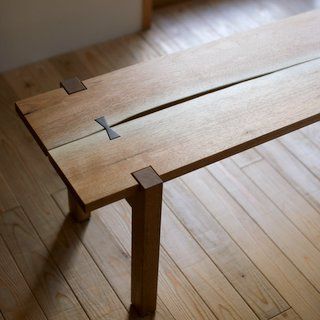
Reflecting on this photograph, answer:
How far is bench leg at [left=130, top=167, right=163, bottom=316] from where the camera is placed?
46.2 inches

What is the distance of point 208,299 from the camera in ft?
5.17

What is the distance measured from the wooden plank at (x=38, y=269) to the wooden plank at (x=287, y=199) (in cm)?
76

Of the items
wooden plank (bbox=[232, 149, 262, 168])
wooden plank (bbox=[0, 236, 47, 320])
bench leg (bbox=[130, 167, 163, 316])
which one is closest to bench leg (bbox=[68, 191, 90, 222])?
wooden plank (bbox=[0, 236, 47, 320])

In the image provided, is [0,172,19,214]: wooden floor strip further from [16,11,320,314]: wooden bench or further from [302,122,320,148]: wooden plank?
[302,122,320,148]: wooden plank

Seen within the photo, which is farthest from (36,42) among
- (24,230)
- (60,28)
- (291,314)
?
(291,314)

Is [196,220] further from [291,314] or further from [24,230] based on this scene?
[24,230]

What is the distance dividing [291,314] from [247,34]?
2.80 ft

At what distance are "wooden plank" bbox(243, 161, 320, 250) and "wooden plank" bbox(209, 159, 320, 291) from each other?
0.02 metres

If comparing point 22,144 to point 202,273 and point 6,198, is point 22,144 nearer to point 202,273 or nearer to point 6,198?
point 6,198

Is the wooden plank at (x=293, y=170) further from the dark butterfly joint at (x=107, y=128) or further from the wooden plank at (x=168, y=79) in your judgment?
the dark butterfly joint at (x=107, y=128)

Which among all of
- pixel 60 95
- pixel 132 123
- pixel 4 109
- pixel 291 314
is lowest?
pixel 291 314

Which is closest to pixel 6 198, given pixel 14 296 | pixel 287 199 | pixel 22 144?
pixel 22 144

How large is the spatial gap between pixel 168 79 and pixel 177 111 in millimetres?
133

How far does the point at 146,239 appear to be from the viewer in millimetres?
1267
